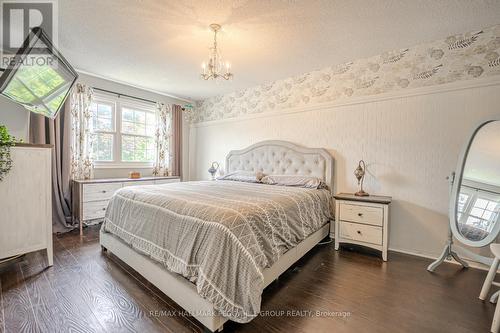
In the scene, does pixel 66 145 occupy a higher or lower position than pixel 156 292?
higher

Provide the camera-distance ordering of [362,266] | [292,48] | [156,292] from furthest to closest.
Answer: [292,48], [362,266], [156,292]

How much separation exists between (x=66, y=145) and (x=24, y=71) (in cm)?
147

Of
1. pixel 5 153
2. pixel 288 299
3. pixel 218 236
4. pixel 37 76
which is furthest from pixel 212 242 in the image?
pixel 37 76

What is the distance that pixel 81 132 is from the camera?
3.59 m

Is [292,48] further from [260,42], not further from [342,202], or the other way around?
[342,202]

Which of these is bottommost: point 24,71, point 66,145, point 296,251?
point 296,251

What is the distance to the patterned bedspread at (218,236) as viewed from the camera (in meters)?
1.38

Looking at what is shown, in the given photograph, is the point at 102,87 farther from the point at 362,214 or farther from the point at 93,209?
the point at 362,214

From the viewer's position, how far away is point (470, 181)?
2.16 m

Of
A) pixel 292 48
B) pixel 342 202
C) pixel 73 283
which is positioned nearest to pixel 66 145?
pixel 73 283

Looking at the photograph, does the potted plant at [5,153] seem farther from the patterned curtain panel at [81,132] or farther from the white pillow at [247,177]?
the white pillow at [247,177]

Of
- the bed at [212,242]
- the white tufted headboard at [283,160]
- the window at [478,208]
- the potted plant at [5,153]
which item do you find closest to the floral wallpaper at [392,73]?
the white tufted headboard at [283,160]

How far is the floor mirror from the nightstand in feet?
1.74

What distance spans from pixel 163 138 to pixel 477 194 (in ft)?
16.3
